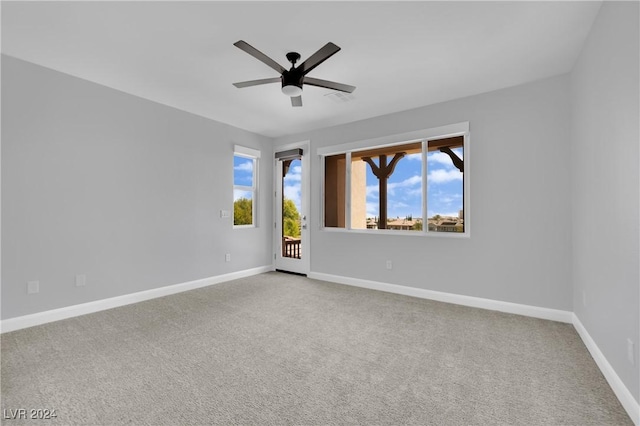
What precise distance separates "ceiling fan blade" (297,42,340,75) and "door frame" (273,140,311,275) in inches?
100.0

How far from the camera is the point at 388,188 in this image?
14.1ft

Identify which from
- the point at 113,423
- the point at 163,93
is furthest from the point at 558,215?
the point at 163,93

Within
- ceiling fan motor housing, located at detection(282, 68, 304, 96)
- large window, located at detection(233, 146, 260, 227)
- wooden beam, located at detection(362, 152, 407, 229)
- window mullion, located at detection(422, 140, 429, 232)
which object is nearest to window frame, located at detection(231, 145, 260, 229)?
large window, located at detection(233, 146, 260, 227)

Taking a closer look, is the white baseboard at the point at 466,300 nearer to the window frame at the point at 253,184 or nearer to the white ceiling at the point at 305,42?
the window frame at the point at 253,184

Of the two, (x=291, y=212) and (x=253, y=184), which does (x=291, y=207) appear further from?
(x=253, y=184)

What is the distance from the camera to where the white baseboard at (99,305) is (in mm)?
2748

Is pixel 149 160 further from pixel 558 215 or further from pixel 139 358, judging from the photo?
pixel 558 215

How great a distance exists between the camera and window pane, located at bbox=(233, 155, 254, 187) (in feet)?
16.6

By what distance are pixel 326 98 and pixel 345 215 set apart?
6.11 ft

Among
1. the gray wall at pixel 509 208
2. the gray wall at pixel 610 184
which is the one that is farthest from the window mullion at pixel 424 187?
the gray wall at pixel 610 184

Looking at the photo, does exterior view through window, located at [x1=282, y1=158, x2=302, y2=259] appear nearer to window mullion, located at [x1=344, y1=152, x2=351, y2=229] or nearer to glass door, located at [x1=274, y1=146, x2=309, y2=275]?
glass door, located at [x1=274, y1=146, x2=309, y2=275]

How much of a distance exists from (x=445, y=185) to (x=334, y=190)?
181 centimetres

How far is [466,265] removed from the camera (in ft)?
11.7

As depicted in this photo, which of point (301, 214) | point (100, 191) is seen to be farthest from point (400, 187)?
point (100, 191)
